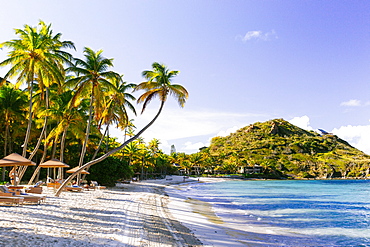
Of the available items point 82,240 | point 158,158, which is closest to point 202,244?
point 82,240

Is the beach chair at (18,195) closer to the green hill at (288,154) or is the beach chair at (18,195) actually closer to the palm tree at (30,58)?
the palm tree at (30,58)

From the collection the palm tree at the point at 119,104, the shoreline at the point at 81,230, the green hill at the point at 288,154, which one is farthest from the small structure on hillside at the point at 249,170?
the shoreline at the point at 81,230

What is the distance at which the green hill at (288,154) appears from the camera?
384 feet

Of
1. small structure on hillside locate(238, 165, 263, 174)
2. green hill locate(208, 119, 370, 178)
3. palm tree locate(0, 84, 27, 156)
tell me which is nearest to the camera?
palm tree locate(0, 84, 27, 156)

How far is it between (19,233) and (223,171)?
98.0 meters

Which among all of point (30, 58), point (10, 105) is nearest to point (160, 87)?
point (30, 58)

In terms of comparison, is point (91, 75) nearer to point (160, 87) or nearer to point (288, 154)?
point (160, 87)

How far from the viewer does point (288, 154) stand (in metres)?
136

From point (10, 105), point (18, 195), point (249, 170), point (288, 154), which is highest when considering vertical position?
point (10, 105)

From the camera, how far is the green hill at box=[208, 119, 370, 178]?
117188 millimetres

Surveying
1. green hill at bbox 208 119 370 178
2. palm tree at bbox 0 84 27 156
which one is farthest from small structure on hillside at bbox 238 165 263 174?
palm tree at bbox 0 84 27 156

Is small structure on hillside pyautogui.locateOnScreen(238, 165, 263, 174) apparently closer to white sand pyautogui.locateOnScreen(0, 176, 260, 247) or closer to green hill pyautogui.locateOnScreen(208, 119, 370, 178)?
green hill pyautogui.locateOnScreen(208, 119, 370, 178)

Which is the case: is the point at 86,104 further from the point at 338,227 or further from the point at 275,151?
the point at 275,151

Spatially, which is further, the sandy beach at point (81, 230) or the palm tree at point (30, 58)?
the palm tree at point (30, 58)
